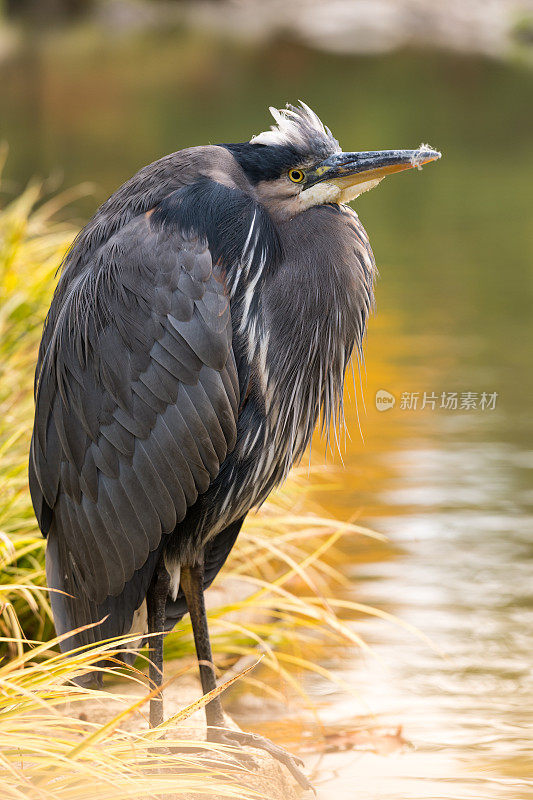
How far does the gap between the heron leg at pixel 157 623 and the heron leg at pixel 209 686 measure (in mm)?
72

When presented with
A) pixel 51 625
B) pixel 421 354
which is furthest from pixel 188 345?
pixel 421 354

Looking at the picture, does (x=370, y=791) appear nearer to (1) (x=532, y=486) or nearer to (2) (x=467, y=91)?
(1) (x=532, y=486)

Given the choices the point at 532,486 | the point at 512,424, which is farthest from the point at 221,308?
the point at 512,424

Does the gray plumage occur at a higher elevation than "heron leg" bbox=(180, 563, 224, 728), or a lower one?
higher

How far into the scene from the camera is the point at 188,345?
257 cm

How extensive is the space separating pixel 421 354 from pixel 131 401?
4.71 meters

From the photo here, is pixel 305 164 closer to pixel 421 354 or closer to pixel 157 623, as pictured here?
pixel 157 623

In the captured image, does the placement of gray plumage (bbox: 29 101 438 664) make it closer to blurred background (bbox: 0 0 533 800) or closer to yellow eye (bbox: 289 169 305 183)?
yellow eye (bbox: 289 169 305 183)

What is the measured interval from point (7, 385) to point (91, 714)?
130 cm

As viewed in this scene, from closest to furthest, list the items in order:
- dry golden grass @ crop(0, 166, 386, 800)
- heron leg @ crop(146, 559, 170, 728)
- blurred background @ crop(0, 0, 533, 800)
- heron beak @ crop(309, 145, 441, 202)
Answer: dry golden grass @ crop(0, 166, 386, 800) < heron beak @ crop(309, 145, 441, 202) < heron leg @ crop(146, 559, 170, 728) < blurred background @ crop(0, 0, 533, 800)

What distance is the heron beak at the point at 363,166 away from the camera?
254cm

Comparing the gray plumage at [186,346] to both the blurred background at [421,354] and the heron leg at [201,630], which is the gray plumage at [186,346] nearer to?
the heron leg at [201,630]

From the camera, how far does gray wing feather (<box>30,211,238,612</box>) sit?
8.41 ft

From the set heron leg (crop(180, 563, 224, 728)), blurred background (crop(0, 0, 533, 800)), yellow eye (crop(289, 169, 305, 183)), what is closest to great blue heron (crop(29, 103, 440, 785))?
yellow eye (crop(289, 169, 305, 183))
